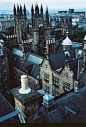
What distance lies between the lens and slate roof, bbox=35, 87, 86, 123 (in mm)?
8781

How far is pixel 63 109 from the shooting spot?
35.7ft

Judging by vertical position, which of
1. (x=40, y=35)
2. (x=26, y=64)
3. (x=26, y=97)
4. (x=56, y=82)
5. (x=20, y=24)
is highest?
(x=20, y=24)

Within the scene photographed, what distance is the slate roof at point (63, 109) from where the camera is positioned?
8781mm

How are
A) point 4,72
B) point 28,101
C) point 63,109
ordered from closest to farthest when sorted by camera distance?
point 28,101
point 63,109
point 4,72

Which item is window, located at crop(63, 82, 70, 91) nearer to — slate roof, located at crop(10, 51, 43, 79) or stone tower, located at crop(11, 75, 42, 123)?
slate roof, located at crop(10, 51, 43, 79)

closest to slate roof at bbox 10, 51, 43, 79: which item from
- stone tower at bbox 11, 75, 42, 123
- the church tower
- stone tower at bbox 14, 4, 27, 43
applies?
the church tower

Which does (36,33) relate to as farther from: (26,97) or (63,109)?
(26,97)

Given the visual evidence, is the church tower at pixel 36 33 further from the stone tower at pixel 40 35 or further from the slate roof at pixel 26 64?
the slate roof at pixel 26 64

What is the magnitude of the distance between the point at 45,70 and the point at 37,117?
13.3 metres

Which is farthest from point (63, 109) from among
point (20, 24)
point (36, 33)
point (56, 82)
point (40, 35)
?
point (20, 24)

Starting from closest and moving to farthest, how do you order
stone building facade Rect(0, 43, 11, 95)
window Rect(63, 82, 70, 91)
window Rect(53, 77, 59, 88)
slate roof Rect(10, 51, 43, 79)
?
window Rect(63, 82, 70, 91), window Rect(53, 77, 59, 88), slate roof Rect(10, 51, 43, 79), stone building facade Rect(0, 43, 11, 95)

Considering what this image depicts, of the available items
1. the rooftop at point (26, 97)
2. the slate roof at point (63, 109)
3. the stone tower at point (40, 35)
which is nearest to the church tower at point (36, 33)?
the stone tower at point (40, 35)

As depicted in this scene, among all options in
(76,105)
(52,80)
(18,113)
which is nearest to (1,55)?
(52,80)

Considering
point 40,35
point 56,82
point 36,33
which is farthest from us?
point 40,35
